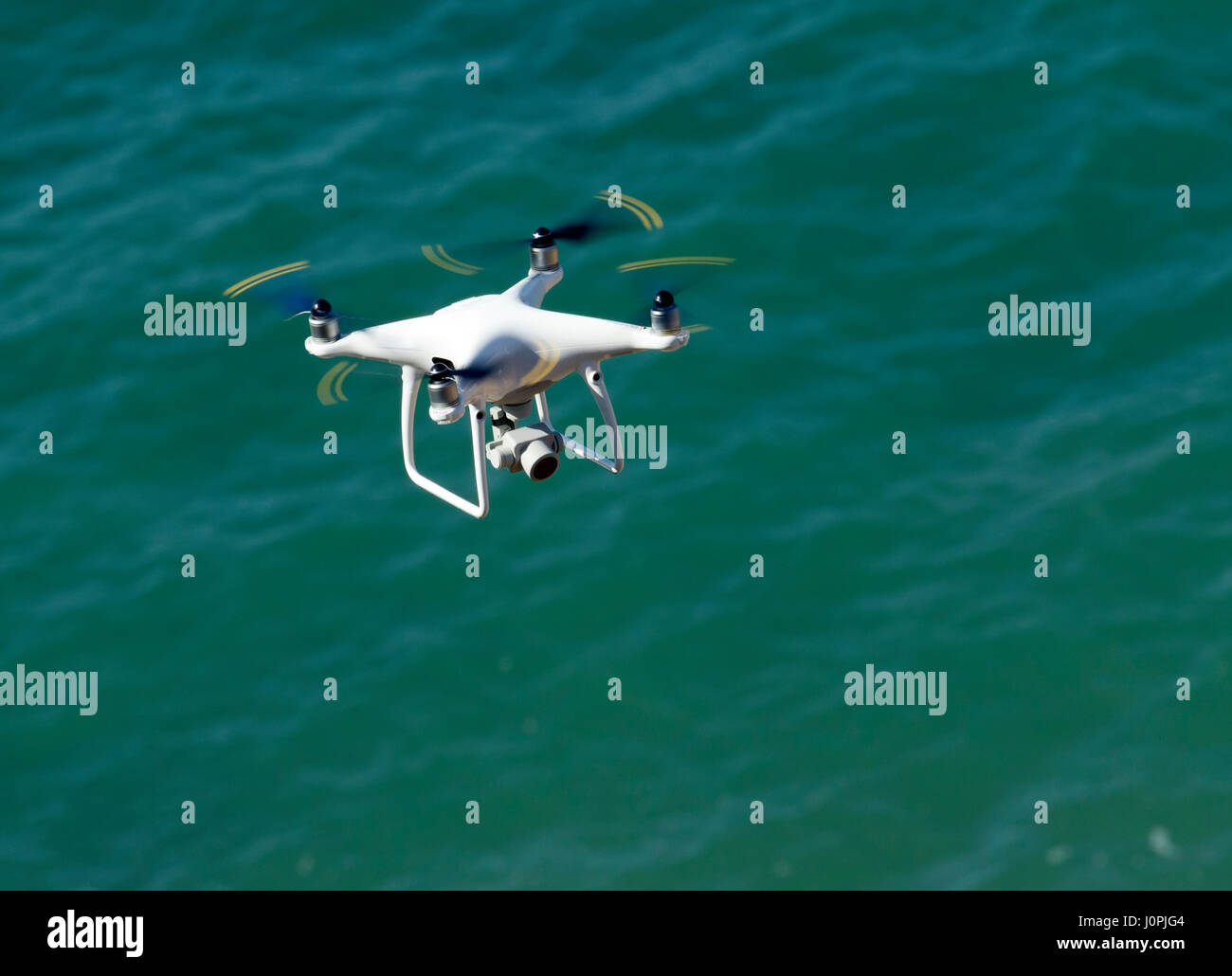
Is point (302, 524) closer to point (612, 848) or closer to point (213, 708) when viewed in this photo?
point (213, 708)

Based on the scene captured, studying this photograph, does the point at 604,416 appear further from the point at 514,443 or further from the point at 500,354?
the point at 500,354

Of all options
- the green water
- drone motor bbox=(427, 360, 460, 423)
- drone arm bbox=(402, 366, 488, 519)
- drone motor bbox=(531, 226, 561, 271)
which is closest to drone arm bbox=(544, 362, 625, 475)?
drone arm bbox=(402, 366, 488, 519)

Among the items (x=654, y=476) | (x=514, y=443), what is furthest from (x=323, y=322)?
(x=654, y=476)

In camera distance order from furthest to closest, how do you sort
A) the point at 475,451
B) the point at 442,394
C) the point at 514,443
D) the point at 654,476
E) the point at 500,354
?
the point at 654,476
the point at 514,443
the point at 475,451
the point at 500,354
the point at 442,394

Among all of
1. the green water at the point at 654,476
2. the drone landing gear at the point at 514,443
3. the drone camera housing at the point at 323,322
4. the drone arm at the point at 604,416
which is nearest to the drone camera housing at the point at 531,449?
the drone landing gear at the point at 514,443

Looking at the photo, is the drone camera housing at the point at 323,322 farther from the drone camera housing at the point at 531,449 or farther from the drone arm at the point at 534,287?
the drone camera housing at the point at 531,449

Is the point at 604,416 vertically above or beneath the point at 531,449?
above
